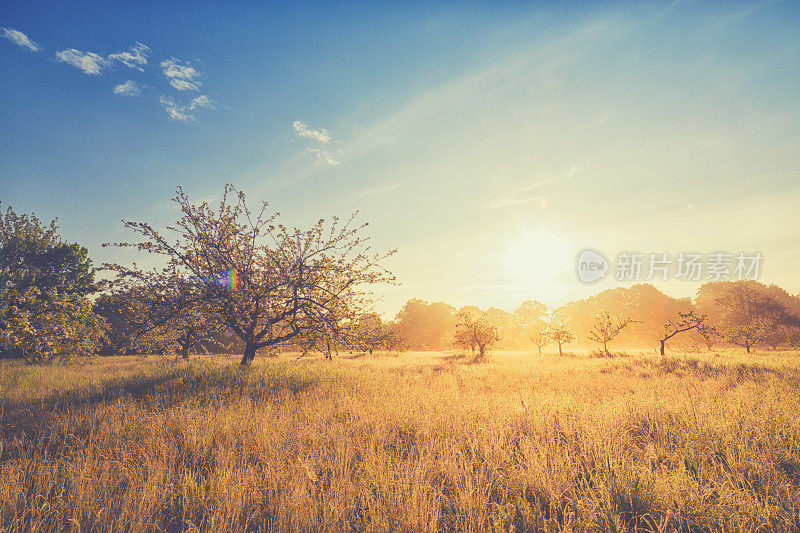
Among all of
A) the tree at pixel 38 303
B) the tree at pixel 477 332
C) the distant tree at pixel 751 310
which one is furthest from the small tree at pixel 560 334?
the tree at pixel 38 303

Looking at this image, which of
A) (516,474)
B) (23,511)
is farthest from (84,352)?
(516,474)

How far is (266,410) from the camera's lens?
651cm

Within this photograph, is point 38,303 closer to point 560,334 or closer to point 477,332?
point 477,332

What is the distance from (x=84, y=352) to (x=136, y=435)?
15.7m

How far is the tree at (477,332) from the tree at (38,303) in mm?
Result: 25798

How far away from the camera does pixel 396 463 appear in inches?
158

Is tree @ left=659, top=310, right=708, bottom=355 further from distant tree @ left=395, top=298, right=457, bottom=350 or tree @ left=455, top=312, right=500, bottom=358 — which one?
distant tree @ left=395, top=298, right=457, bottom=350

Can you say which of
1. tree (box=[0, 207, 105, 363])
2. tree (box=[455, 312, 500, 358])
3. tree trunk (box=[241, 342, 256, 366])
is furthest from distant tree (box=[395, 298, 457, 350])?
tree trunk (box=[241, 342, 256, 366])

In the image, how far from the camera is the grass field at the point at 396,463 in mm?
3119

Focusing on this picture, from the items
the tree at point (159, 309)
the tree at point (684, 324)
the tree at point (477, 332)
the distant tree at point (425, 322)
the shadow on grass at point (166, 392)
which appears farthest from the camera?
the distant tree at point (425, 322)

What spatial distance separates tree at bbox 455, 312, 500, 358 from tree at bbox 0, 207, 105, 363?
1016 inches

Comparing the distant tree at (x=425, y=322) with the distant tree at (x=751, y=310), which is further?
the distant tree at (x=425, y=322)

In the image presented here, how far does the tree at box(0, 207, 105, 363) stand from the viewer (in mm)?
13227

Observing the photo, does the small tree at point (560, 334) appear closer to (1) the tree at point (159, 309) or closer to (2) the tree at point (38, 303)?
(1) the tree at point (159, 309)
